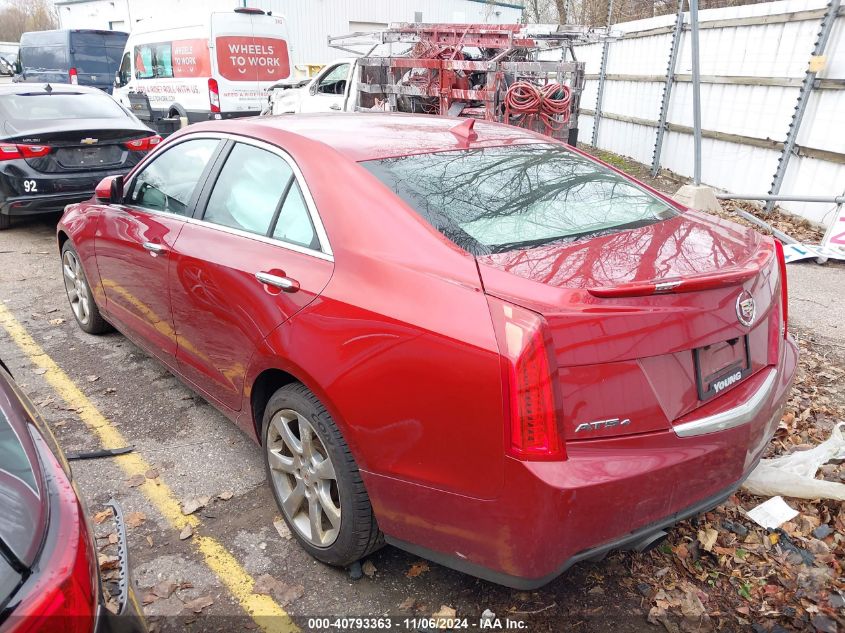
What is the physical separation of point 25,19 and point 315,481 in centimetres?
8195

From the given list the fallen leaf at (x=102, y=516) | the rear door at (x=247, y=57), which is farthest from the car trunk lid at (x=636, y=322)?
the rear door at (x=247, y=57)

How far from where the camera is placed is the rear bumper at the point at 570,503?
71.7 inches

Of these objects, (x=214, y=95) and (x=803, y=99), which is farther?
(x=214, y=95)

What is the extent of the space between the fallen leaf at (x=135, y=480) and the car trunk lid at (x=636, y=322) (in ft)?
7.05

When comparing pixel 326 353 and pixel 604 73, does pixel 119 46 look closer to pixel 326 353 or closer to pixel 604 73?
pixel 604 73

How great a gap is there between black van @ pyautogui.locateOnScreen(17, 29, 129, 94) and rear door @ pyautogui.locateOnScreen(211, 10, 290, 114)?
29.1 feet

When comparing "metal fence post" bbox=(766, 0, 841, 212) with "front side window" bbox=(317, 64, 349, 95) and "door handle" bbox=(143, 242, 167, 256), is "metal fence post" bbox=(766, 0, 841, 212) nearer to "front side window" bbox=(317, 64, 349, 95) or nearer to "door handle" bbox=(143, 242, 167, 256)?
"door handle" bbox=(143, 242, 167, 256)

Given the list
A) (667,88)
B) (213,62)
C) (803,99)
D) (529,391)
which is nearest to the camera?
(529,391)

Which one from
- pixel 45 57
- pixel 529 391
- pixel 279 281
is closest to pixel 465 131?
pixel 279 281

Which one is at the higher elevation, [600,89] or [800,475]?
[600,89]

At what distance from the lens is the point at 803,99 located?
731 centimetres

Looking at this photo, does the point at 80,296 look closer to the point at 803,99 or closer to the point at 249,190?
the point at 249,190

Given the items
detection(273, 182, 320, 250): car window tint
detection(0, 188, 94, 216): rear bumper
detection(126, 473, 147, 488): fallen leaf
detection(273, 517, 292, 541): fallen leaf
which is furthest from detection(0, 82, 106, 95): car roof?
detection(273, 517, 292, 541): fallen leaf

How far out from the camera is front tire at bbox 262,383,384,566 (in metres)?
2.29
